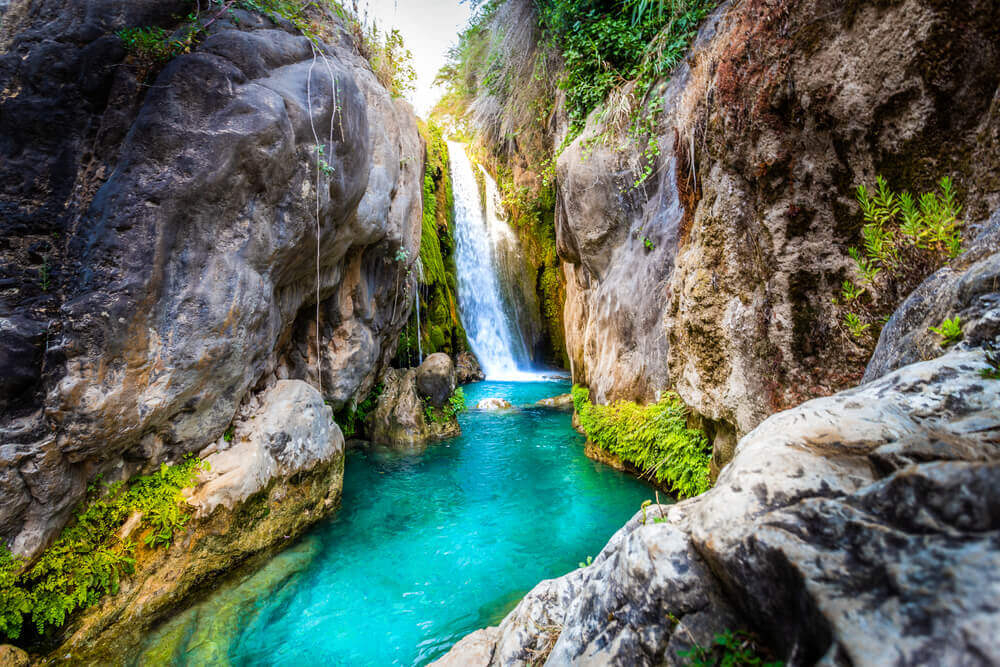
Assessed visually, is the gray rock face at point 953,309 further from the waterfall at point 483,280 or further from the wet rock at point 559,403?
the waterfall at point 483,280

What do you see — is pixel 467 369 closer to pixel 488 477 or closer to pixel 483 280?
pixel 483 280

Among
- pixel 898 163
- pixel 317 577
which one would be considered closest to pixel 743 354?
pixel 898 163

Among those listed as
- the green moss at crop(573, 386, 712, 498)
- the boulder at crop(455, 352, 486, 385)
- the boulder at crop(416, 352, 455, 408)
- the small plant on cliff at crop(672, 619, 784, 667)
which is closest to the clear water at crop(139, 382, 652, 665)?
the green moss at crop(573, 386, 712, 498)

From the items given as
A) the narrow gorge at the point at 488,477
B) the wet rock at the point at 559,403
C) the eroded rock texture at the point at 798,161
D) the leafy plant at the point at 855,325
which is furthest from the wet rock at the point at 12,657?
the wet rock at the point at 559,403

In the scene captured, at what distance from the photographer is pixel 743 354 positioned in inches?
155

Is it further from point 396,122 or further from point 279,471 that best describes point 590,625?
point 396,122

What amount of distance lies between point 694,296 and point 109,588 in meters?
5.88

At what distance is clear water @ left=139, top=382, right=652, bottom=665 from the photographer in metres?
3.42

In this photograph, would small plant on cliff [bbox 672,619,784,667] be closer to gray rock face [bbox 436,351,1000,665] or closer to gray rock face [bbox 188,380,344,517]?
gray rock face [bbox 436,351,1000,665]

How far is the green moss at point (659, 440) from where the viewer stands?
5.22m

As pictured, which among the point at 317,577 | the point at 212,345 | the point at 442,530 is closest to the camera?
the point at 212,345

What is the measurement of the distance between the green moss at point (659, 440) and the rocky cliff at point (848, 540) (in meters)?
3.45

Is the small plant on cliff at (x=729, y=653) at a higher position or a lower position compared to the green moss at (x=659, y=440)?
higher

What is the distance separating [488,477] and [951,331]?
6212mm
